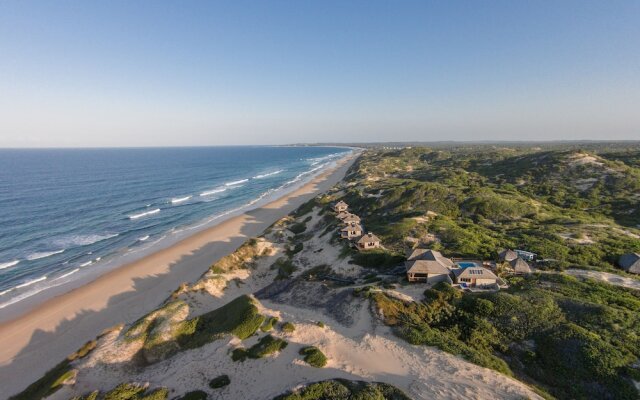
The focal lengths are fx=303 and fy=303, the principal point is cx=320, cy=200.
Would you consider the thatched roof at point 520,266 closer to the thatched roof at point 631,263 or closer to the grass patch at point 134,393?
the thatched roof at point 631,263

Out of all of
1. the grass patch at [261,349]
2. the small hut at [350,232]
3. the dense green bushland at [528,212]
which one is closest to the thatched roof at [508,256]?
the dense green bushland at [528,212]

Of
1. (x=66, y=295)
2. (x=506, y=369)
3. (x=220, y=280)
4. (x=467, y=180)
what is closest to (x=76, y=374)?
(x=220, y=280)

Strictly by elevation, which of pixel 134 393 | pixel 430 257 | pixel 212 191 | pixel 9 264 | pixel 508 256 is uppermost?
pixel 430 257

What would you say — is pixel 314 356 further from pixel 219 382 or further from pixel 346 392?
pixel 219 382

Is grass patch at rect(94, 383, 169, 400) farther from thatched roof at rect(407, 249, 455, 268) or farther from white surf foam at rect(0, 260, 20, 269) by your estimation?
white surf foam at rect(0, 260, 20, 269)

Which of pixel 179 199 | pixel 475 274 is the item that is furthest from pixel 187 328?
pixel 179 199
